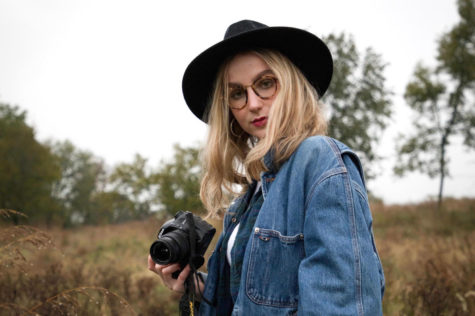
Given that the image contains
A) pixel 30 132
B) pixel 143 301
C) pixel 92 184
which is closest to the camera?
pixel 143 301

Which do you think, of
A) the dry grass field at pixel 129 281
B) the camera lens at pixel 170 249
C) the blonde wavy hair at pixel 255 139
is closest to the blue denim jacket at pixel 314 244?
the blonde wavy hair at pixel 255 139

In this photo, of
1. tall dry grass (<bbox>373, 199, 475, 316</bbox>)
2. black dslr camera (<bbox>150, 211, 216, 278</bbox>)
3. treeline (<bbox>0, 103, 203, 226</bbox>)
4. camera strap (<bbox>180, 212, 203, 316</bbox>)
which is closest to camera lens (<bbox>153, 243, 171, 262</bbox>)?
black dslr camera (<bbox>150, 211, 216, 278</bbox>)

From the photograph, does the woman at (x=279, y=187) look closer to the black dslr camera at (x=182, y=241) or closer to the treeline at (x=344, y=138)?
the black dslr camera at (x=182, y=241)

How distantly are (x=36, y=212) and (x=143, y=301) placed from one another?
911 inches

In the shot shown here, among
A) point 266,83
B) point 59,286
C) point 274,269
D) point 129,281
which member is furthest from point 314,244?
point 129,281

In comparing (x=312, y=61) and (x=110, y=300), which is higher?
(x=312, y=61)

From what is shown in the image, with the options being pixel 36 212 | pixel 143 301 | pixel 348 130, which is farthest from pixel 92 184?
pixel 143 301

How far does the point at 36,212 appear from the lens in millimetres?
23578

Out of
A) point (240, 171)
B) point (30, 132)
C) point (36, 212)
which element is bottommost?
point (36, 212)

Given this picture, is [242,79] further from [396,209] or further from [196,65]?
[396,209]

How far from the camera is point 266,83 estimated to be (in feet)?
4.71

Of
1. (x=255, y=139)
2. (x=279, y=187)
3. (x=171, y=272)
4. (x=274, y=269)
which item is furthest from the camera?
(x=255, y=139)

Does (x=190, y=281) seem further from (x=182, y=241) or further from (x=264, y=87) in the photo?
(x=264, y=87)

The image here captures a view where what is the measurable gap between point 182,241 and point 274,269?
52 cm
